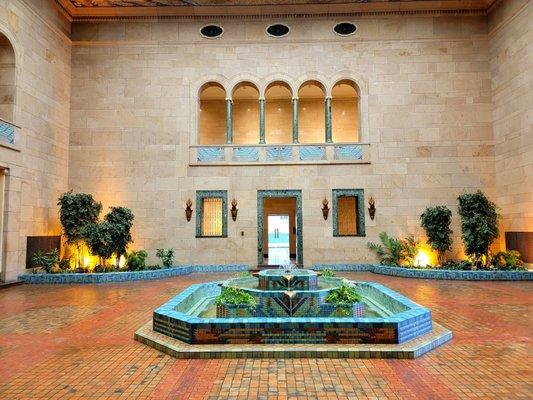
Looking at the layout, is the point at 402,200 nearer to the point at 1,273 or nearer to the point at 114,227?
the point at 114,227

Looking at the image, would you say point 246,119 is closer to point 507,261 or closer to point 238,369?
point 507,261

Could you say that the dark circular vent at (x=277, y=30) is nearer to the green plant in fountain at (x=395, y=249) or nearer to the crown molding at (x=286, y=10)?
the crown molding at (x=286, y=10)

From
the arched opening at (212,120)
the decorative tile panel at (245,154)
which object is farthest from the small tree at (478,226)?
the arched opening at (212,120)

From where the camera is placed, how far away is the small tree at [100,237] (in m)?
11.7

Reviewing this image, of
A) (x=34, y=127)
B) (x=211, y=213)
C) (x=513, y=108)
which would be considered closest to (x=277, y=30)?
(x=211, y=213)

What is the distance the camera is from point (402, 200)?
548 inches

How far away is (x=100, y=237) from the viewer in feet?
38.4

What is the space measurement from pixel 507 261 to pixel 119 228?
12207 mm

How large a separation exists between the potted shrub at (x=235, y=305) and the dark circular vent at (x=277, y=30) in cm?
1168

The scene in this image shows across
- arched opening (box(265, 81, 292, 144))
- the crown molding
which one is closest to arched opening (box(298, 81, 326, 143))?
arched opening (box(265, 81, 292, 144))

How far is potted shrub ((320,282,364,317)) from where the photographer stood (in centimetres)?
602

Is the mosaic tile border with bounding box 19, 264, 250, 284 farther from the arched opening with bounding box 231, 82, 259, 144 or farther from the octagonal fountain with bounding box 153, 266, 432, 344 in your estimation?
the arched opening with bounding box 231, 82, 259, 144

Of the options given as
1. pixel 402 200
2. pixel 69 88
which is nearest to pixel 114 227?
pixel 69 88

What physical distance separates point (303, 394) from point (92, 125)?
44.9ft
